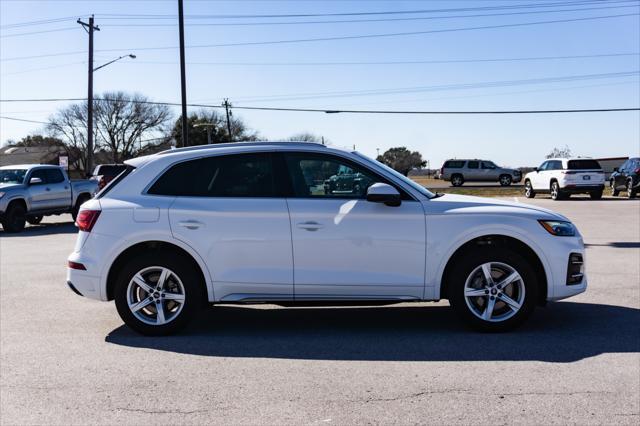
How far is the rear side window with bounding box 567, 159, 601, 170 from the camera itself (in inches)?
1125

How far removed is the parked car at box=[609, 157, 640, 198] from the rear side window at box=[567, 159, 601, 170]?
50.6 inches

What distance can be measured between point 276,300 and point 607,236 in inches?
436

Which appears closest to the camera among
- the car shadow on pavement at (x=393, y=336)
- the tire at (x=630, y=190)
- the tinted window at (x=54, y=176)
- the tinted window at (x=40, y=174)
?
the car shadow on pavement at (x=393, y=336)

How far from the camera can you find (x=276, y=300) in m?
5.97

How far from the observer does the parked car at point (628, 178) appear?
27969 millimetres

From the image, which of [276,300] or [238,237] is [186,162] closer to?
[238,237]

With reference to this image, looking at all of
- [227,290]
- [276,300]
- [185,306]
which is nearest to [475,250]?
[276,300]

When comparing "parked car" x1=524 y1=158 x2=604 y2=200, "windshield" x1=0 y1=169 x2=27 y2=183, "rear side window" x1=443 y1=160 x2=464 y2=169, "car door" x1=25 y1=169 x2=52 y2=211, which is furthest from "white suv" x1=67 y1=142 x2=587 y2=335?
"rear side window" x1=443 y1=160 x2=464 y2=169

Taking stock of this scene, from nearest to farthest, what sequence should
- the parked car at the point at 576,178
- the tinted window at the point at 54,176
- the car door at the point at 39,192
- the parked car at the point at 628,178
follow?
1. the car door at the point at 39,192
2. the tinted window at the point at 54,176
3. the parked car at the point at 628,178
4. the parked car at the point at 576,178

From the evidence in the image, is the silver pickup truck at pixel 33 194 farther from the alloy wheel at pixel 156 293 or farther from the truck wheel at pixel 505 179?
the truck wheel at pixel 505 179

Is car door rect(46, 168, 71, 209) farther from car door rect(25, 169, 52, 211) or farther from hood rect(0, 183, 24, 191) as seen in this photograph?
hood rect(0, 183, 24, 191)

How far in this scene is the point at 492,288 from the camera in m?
5.90

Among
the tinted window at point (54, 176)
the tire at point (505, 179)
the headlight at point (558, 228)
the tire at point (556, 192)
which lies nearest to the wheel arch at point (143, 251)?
the headlight at point (558, 228)

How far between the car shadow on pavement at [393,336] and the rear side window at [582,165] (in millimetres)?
23226
